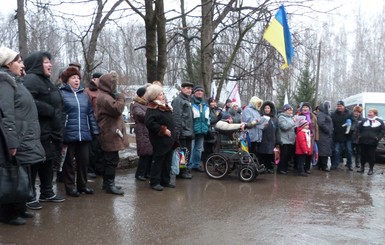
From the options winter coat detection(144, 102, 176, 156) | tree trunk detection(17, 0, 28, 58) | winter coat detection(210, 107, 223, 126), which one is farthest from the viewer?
tree trunk detection(17, 0, 28, 58)

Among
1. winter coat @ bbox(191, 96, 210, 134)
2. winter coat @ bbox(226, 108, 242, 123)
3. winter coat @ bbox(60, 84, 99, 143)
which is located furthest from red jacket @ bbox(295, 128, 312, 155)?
winter coat @ bbox(60, 84, 99, 143)

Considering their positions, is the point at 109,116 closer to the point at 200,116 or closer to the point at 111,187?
the point at 111,187

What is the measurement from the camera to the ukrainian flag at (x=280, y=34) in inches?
397

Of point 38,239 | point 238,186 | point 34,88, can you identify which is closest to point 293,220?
point 238,186

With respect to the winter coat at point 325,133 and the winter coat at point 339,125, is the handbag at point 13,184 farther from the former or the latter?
the winter coat at point 339,125

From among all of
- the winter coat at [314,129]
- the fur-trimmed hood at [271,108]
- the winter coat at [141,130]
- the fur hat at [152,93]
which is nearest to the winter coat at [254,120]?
the fur-trimmed hood at [271,108]

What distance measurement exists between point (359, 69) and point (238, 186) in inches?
1924

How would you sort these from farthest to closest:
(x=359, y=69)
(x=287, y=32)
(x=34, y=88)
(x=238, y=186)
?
(x=359, y=69)
(x=287, y=32)
(x=238, y=186)
(x=34, y=88)

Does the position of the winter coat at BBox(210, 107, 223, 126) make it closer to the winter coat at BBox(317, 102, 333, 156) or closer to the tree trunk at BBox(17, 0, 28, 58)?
the winter coat at BBox(317, 102, 333, 156)

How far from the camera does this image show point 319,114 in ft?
33.8

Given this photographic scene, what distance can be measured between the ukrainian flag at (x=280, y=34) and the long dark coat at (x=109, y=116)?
501 centimetres

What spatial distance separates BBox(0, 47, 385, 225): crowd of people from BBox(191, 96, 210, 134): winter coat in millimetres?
22

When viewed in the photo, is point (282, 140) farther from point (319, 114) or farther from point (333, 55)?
point (333, 55)

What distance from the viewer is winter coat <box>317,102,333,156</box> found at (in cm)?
1016
